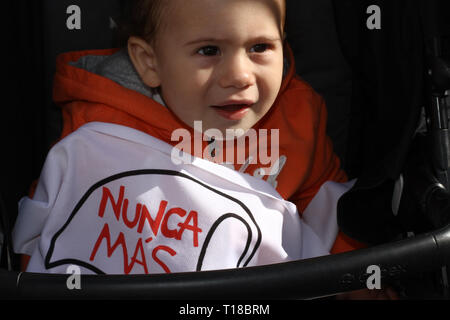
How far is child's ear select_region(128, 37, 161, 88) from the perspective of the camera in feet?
3.53

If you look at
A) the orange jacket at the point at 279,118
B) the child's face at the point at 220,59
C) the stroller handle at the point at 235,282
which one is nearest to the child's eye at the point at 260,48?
the child's face at the point at 220,59

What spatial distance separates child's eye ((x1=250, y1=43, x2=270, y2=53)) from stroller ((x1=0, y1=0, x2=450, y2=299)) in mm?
183

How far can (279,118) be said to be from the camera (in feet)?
3.94

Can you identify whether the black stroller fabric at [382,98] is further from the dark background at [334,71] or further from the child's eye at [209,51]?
the child's eye at [209,51]

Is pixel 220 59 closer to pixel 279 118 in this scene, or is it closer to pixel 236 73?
pixel 236 73

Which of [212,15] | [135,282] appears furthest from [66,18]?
[135,282]

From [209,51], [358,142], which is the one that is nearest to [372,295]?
[358,142]

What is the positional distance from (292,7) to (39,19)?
49 cm

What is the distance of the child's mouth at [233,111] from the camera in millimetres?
1024

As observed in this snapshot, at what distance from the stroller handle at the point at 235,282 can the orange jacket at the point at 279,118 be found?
338 millimetres

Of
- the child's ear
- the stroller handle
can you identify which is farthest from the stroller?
the child's ear

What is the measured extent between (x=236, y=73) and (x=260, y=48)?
3.6 inches

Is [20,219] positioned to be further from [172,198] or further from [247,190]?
[247,190]

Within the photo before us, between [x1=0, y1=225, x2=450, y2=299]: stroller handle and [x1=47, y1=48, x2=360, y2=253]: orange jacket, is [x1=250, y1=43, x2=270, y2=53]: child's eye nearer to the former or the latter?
[x1=47, y1=48, x2=360, y2=253]: orange jacket
